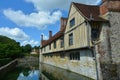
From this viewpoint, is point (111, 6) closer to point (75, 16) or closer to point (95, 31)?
point (95, 31)

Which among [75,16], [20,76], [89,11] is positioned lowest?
[20,76]

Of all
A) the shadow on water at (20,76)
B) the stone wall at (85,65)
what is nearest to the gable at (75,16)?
the stone wall at (85,65)

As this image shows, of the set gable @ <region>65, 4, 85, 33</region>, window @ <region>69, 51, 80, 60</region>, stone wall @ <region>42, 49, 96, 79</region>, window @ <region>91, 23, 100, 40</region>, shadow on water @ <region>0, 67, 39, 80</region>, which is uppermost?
gable @ <region>65, 4, 85, 33</region>

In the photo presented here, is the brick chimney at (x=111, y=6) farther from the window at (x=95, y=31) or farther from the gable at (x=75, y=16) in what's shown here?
the gable at (x=75, y=16)

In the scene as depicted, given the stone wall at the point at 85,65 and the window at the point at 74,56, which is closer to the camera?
the stone wall at the point at 85,65

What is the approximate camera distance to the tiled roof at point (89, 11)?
1646cm

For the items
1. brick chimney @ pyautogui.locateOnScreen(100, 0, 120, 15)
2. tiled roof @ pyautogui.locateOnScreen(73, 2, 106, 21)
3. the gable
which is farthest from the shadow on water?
brick chimney @ pyautogui.locateOnScreen(100, 0, 120, 15)

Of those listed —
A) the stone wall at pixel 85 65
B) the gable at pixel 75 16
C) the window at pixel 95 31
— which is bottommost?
the stone wall at pixel 85 65

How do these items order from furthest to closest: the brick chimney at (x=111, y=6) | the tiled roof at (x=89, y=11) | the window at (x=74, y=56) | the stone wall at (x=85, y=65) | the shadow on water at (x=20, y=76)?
1. the window at (x=74, y=56)
2. the shadow on water at (x=20, y=76)
3. the tiled roof at (x=89, y=11)
4. the brick chimney at (x=111, y=6)
5. the stone wall at (x=85, y=65)

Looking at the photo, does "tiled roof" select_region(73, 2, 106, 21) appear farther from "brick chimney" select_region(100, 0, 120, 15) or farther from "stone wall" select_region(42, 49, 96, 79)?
"stone wall" select_region(42, 49, 96, 79)

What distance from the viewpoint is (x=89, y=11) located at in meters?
18.7

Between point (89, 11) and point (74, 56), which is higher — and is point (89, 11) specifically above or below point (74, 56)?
above

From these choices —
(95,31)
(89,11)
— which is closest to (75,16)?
(89,11)

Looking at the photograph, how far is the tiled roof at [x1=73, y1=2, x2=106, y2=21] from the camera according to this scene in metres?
16.5
